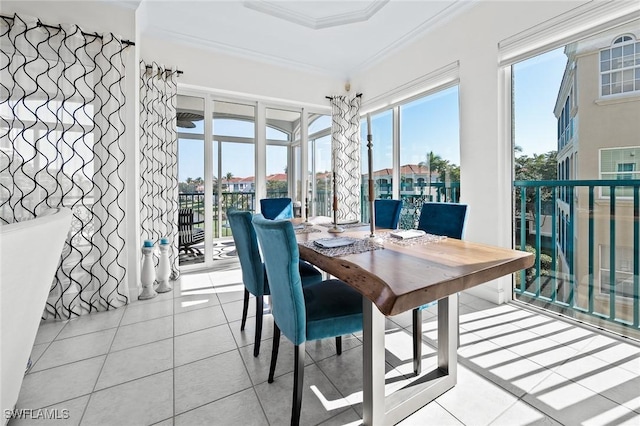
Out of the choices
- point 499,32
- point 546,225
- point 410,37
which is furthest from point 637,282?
point 410,37

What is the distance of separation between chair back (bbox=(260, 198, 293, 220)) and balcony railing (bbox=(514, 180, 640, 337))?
2286 millimetres

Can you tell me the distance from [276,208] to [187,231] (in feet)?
4.67

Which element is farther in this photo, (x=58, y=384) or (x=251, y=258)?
(x=251, y=258)

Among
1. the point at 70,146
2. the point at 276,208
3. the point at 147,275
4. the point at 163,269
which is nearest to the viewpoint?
the point at 70,146

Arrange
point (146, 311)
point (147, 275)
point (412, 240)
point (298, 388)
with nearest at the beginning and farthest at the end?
point (298, 388) < point (412, 240) < point (146, 311) < point (147, 275)

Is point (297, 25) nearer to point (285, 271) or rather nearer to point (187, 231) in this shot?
point (187, 231)

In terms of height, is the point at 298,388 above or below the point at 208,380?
above

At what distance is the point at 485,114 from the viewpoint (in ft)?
8.64

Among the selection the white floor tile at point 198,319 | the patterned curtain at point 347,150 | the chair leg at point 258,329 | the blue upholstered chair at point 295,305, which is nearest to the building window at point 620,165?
the blue upholstered chair at point 295,305

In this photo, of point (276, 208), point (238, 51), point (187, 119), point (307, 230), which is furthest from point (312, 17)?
point (307, 230)

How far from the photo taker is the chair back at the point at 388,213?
8.68ft

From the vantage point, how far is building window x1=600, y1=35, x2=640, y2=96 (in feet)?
6.28

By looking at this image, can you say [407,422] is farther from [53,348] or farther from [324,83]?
[324,83]

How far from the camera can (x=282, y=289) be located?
4.23 ft
